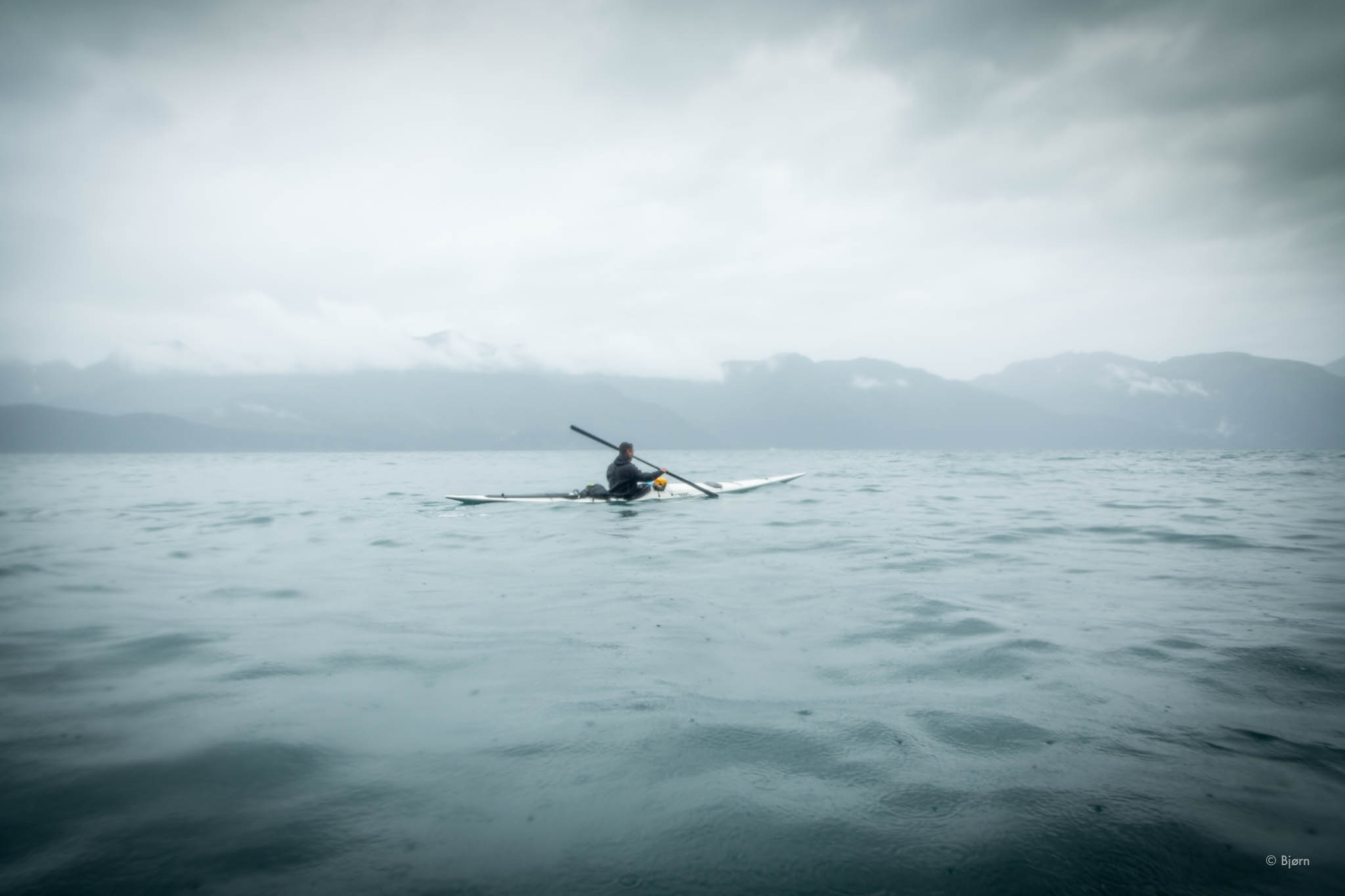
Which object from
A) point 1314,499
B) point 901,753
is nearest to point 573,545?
point 901,753

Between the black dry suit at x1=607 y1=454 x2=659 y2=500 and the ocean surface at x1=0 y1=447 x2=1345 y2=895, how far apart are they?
6.63 meters

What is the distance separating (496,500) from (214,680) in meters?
13.5

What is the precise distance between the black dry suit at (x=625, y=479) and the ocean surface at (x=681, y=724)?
21.8ft

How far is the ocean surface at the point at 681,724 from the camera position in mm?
2877

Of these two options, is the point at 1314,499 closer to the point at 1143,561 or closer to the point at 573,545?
the point at 1143,561

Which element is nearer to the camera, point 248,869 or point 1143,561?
point 248,869

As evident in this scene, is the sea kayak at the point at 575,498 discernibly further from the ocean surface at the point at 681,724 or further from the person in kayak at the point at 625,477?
the ocean surface at the point at 681,724

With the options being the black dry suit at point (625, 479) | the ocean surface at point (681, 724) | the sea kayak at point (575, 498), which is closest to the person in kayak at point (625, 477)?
the black dry suit at point (625, 479)

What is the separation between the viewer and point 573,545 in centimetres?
1232

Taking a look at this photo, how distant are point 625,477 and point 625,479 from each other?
0.15 feet

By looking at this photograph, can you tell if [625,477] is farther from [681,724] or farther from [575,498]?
[681,724]

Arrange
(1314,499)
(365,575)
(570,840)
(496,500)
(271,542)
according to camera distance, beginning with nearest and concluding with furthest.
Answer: (570,840), (365,575), (271,542), (496,500), (1314,499)

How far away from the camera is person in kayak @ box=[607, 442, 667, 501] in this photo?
1736cm

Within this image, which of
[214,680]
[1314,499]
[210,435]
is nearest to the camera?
[214,680]
